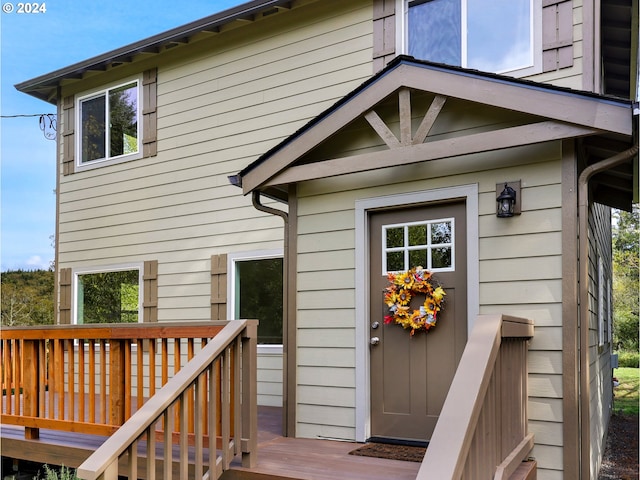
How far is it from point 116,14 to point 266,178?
3182 centimetres

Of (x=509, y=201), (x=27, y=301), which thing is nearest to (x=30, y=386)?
(x=509, y=201)

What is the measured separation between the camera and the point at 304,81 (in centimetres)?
698

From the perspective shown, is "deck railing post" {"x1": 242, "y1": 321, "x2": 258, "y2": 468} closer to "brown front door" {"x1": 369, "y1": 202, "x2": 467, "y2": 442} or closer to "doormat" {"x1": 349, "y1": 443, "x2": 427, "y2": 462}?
"doormat" {"x1": 349, "y1": 443, "x2": 427, "y2": 462}

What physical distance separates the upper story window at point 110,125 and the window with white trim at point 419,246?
4920 mm

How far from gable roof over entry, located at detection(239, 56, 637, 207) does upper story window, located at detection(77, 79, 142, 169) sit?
165 inches

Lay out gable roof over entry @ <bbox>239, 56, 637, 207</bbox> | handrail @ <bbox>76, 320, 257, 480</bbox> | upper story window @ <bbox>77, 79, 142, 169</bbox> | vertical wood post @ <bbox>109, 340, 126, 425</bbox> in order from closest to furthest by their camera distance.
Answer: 1. handrail @ <bbox>76, 320, 257, 480</bbox>
2. gable roof over entry @ <bbox>239, 56, 637, 207</bbox>
3. vertical wood post @ <bbox>109, 340, 126, 425</bbox>
4. upper story window @ <bbox>77, 79, 142, 169</bbox>

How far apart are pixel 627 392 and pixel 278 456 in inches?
445

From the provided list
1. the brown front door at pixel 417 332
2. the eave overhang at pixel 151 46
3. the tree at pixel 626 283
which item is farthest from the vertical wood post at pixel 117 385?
the tree at pixel 626 283

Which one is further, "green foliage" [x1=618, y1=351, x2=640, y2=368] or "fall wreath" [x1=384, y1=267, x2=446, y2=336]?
"green foliage" [x1=618, y1=351, x2=640, y2=368]

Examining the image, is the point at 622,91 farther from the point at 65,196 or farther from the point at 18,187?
the point at 18,187

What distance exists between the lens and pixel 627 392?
12.8 m

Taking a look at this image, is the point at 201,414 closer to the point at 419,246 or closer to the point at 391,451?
the point at 391,451

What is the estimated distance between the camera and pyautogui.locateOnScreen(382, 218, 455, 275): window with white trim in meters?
4.38

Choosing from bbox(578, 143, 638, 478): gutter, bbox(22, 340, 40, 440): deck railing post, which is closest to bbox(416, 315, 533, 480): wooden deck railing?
bbox(578, 143, 638, 478): gutter
